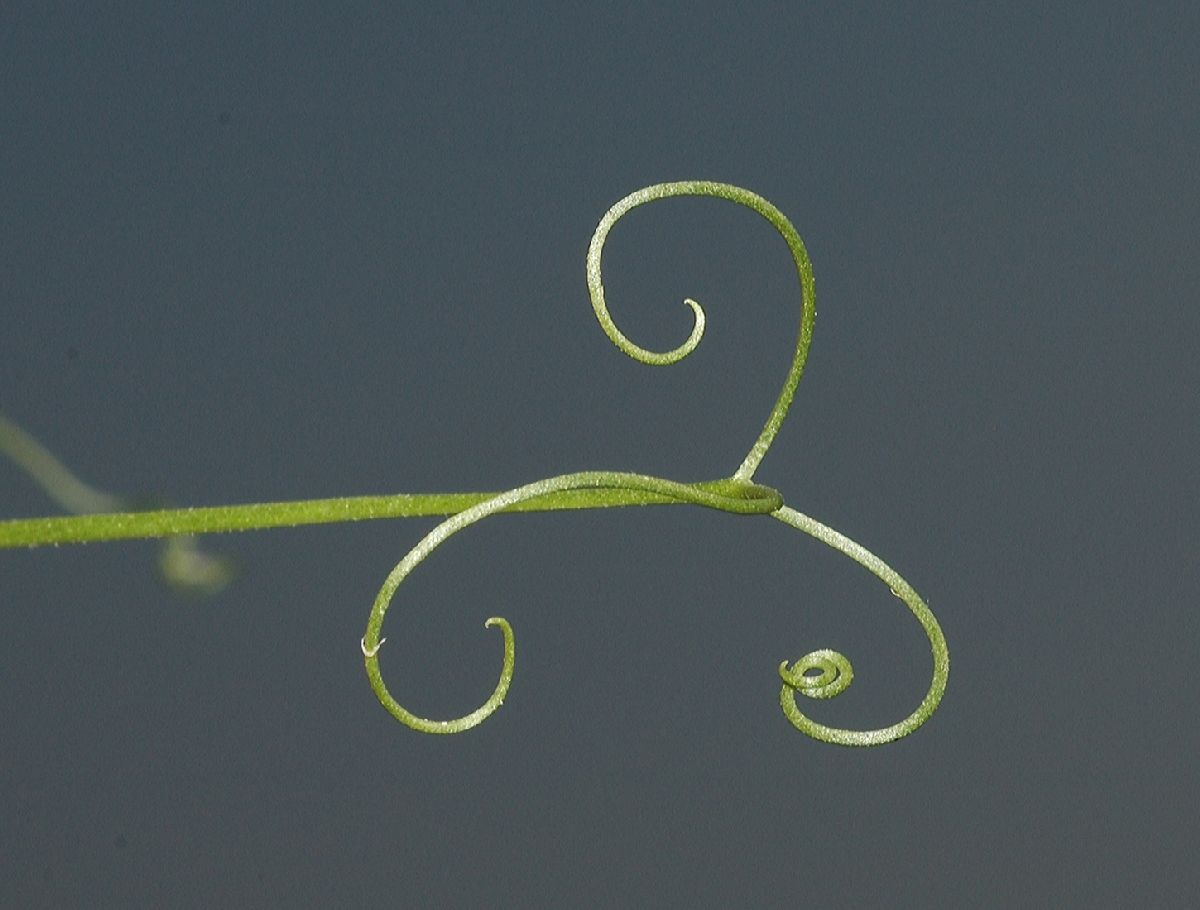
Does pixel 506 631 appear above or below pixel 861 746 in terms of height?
above

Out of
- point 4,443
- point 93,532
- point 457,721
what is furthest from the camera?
point 4,443

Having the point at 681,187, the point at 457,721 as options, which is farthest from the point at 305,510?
the point at 681,187

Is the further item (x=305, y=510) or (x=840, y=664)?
(x=840, y=664)

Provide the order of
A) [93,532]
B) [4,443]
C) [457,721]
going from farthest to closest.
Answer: [4,443] < [457,721] < [93,532]

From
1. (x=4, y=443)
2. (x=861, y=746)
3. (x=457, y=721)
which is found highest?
(x=4, y=443)

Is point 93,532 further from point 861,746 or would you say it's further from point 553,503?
point 861,746

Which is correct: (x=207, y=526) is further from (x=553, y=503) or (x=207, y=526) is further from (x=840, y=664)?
(x=840, y=664)
